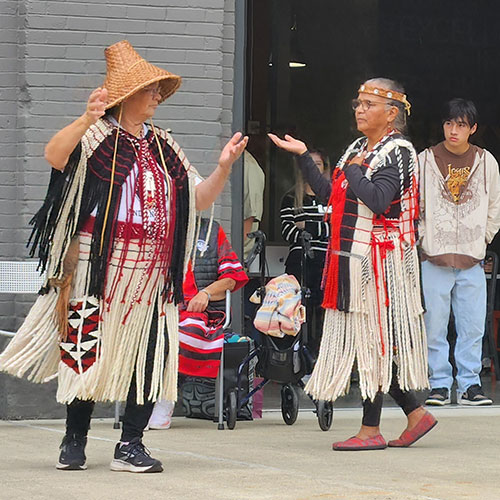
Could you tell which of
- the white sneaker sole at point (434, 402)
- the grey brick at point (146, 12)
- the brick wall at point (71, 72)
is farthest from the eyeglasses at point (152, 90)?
the white sneaker sole at point (434, 402)

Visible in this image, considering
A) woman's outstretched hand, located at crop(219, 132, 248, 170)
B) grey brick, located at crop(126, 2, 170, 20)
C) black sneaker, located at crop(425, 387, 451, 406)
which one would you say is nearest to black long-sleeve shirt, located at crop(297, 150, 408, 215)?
woman's outstretched hand, located at crop(219, 132, 248, 170)

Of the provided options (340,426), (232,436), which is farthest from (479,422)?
(232,436)

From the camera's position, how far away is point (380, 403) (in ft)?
23.4

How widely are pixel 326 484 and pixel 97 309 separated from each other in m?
1.29

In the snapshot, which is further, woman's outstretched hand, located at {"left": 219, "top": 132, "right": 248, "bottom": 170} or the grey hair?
the grey hair

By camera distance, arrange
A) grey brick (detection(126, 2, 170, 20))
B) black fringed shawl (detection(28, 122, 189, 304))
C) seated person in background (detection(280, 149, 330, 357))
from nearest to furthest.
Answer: black fringed shawl (detection(28, 122, 189, 304)) < grey brick (detection(126, 2, 170, 20)) < seated person in background (detection(280, 149, 330, 357))

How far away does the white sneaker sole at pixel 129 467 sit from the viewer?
6.07 m

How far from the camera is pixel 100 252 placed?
6.07 metres

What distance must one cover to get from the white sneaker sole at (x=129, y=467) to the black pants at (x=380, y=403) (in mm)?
1426

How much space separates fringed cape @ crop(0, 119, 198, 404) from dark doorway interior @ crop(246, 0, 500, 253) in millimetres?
4412

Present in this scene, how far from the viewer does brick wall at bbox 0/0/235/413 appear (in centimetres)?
850

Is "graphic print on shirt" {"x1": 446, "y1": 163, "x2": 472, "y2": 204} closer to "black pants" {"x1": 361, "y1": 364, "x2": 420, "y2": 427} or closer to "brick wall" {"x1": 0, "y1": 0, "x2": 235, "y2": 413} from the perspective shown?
"brick wall" {"x1": 0, "y1": 0, "x2": 235, "y2": 413}

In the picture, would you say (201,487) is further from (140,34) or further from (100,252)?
(140,34)

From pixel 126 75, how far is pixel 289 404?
3.03 m
